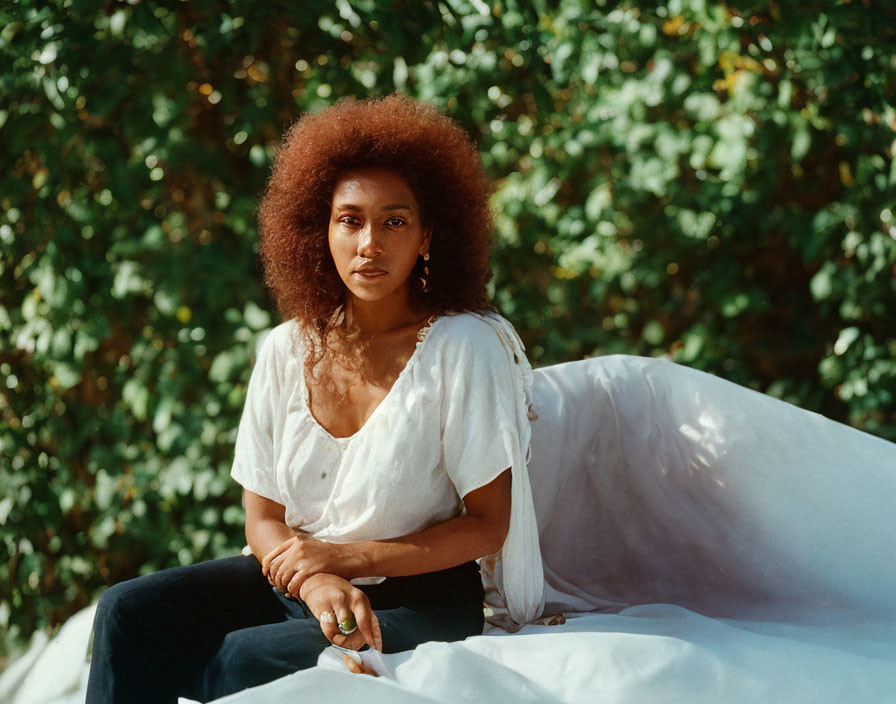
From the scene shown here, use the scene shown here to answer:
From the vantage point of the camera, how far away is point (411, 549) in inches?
58.5

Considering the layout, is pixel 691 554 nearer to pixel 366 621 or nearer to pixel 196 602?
pixel 366 621

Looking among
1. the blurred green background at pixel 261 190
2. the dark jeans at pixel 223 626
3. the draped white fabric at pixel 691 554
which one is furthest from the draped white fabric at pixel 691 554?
the blurred green background at pixel 261 190

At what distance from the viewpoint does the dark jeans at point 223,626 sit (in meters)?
1.38

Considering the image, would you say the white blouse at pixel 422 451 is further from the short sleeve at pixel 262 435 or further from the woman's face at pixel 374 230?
the woman's face at pixel 374 230

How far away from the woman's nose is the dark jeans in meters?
0.53

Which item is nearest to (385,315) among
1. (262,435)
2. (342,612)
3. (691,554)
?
(262,435)

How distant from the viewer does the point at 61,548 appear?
9.08 feet

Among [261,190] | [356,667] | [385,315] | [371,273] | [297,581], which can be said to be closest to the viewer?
[356,667]

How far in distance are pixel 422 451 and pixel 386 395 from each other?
122mm

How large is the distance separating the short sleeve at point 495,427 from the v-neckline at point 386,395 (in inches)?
1.8

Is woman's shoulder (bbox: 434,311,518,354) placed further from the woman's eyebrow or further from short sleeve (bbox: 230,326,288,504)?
short sleeve (bbox: 230,326,288,504)

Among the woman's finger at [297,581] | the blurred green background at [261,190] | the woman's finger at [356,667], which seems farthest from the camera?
the blurred green background at [261,190]

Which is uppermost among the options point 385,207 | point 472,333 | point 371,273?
point 385,207

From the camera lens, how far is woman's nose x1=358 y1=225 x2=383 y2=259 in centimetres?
154
